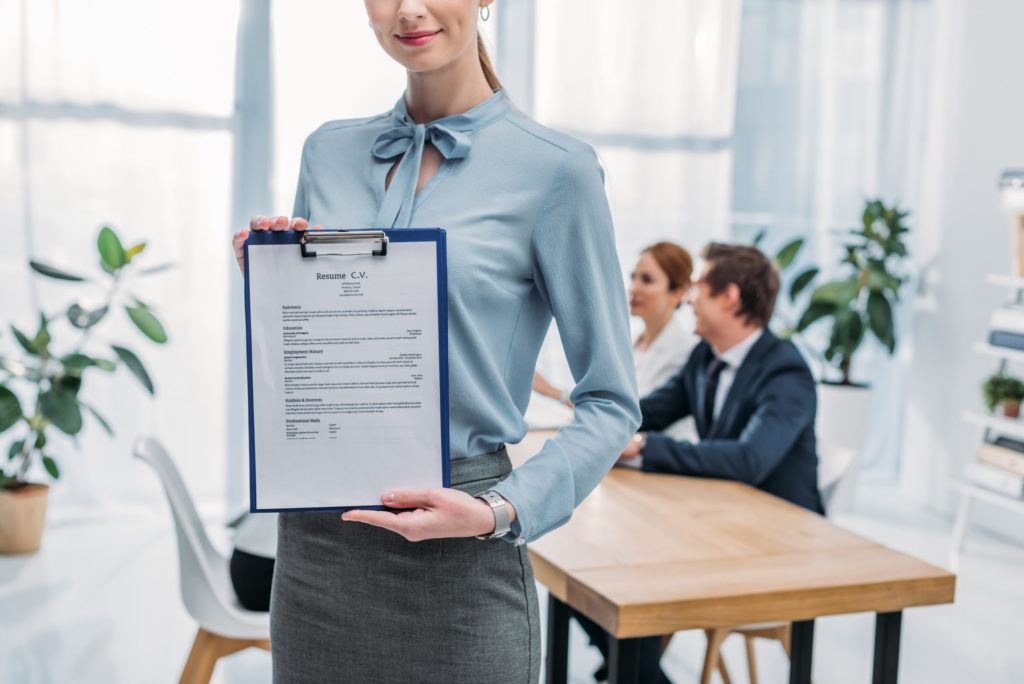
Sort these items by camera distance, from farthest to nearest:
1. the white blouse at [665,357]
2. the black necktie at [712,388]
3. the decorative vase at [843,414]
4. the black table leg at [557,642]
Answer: the decorative vase at [843,414] → the white blouse at [665,357] → the black necktie at [712,388] → the black table leg at [557,642]

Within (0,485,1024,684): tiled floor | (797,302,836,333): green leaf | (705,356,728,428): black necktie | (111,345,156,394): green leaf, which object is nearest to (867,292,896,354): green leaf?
(797,302,836,333): green leaf

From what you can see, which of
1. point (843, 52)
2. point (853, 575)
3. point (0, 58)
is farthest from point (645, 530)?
point (843, 52)

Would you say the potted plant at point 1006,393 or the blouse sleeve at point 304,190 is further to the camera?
the potted plant at point 1006,393

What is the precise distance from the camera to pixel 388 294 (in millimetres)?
885

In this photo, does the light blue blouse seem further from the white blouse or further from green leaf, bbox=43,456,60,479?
green leaf, bbox=43,456,60,479

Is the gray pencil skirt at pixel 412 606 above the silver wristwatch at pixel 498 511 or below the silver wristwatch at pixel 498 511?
below

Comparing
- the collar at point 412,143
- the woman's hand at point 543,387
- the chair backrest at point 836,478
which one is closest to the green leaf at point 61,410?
the woman's hand at point 543,387

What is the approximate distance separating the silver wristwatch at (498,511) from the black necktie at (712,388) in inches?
74.9

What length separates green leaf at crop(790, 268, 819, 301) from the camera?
4895 mm

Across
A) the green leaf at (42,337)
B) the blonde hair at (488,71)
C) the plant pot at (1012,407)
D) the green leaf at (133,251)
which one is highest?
the blonde hair at (488,71)

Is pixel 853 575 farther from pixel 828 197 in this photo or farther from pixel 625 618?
pixel 828 197

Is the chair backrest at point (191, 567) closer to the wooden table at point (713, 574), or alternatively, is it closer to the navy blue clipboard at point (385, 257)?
the wooden table at point (713, 574)

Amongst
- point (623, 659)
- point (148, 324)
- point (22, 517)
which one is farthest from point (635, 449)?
point (22, 517)

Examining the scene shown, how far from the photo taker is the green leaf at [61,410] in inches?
140
